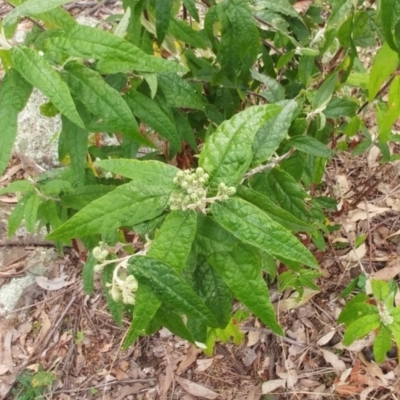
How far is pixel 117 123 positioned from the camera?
1.42 m

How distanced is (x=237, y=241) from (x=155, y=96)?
658 millimetres

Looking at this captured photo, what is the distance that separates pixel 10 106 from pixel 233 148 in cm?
58

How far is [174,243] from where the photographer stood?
48.2 inches

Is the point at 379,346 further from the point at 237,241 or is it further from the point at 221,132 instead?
the point at 221,132

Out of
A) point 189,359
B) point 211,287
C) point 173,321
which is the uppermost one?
point 211,287

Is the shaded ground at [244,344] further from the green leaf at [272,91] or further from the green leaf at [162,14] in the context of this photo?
the green leaf at [162,14]

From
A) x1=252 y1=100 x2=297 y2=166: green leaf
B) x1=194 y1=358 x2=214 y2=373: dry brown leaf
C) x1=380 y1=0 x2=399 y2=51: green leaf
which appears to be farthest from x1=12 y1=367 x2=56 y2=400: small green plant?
x1=380 y1=0 x2=399 y2=51: green leaf

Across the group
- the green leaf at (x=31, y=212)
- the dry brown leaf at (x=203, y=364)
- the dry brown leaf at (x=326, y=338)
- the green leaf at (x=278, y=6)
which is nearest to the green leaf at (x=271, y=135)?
the green leaf at (x=278, y=6)

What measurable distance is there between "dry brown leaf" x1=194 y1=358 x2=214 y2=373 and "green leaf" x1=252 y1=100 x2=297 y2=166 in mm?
1883

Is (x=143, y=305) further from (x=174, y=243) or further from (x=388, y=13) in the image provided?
(x=388, y=13)

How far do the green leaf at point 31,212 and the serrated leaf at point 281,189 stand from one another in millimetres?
869

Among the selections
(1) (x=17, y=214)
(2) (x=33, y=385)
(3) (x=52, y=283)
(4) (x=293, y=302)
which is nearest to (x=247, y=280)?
(1) (x=17, y=214)

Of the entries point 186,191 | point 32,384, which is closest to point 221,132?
point 186,191

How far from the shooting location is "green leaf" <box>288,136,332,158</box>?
1.73m
